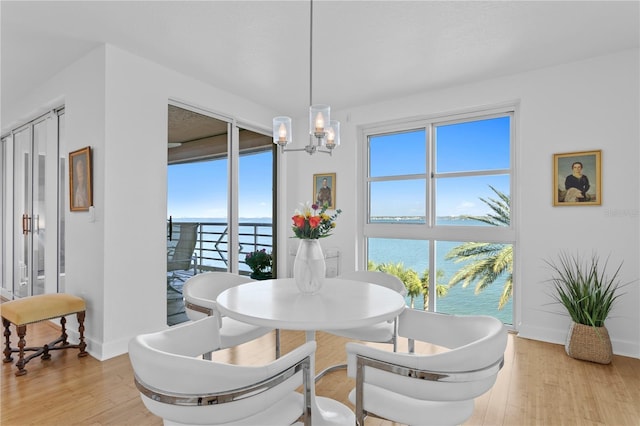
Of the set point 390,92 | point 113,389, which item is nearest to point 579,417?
point 113,389

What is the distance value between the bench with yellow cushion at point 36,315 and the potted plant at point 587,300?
427 cm

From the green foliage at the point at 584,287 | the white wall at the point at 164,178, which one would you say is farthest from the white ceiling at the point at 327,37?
the green foliage at the point at 584,287

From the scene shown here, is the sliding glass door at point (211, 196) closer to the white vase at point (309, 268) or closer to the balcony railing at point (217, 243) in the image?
the balcony railing at point (217, 243)

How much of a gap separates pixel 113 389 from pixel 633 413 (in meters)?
3.39

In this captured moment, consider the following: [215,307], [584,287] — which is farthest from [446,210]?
[215,307]

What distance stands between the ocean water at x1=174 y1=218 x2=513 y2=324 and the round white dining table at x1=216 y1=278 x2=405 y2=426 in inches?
81.5

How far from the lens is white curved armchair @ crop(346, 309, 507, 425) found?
1.24m

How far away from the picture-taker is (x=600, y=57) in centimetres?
312

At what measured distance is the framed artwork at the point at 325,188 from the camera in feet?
15.4

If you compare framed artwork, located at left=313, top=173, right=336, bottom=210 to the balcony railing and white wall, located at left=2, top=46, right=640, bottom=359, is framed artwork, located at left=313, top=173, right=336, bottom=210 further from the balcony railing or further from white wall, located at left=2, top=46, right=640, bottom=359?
white wall, located at left=2, top=46, right=640, bottom=359

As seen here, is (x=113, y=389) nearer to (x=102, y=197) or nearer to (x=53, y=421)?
(x=53, y=421)

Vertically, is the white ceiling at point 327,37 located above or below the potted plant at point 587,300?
above

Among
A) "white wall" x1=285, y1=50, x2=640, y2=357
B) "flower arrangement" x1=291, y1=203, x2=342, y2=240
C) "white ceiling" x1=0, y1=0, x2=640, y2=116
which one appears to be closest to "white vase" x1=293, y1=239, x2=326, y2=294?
"flower arrangement" x1=291, y1=203, x2=342, y2=240

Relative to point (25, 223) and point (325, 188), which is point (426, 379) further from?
point (25, 223)
